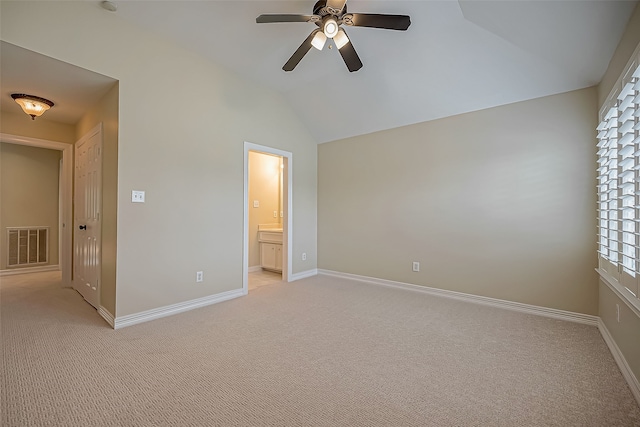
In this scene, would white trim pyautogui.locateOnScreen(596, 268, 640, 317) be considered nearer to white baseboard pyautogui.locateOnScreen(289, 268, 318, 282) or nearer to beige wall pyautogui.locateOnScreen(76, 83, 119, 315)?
white baseboard pyautogui.locateOnScreen(289, 268, 318, 282)

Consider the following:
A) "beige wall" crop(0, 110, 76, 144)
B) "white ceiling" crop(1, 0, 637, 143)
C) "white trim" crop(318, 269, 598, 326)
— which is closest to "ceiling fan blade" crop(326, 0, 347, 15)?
"white ceiling" crop(1, 0, 637, 143)

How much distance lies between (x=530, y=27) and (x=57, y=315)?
5.40 metres

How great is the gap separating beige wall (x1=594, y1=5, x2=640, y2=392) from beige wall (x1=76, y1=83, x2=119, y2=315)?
413cm

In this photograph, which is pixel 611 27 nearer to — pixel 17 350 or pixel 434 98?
pixel 434 98

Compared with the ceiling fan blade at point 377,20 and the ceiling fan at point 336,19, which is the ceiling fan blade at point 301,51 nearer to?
the ceiling fan at point 336,19

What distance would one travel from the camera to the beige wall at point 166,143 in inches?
97.7

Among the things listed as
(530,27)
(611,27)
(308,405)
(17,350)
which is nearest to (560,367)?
(308,405)

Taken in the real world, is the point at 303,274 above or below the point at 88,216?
below

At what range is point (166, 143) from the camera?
3.06 m

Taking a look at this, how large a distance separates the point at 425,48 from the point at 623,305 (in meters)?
2.87

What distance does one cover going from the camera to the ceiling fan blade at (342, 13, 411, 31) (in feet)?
7.00

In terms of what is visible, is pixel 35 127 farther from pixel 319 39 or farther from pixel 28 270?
pixel 319 39

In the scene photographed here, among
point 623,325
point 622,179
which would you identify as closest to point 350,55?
point 622,179

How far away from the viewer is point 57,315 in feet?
9.92
